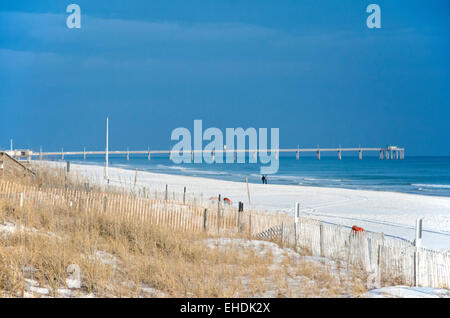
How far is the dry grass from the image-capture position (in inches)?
239

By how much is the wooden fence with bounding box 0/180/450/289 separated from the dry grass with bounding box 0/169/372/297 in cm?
62

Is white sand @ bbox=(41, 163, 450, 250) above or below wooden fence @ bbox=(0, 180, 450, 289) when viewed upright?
below

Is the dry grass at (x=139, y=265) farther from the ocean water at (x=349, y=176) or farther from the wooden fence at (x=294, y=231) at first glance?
the ocean water at (x=349, y=176)

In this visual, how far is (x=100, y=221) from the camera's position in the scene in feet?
31.9

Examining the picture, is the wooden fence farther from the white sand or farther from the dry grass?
the white sand

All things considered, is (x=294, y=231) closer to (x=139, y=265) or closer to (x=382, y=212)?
(x=139, y=265)

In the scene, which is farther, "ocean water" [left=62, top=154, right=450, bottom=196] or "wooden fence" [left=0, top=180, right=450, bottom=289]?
"ocean water" [left=62, top=154, right=450, bottom=196]

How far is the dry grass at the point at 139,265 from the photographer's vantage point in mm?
6070

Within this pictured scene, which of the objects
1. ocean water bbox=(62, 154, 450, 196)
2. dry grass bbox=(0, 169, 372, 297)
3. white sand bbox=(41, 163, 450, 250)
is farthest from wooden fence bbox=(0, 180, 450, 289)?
ocean water bbox=(62, 154, 450, 196)

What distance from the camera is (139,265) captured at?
6.93 m

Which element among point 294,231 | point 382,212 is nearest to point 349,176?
point 382,212
